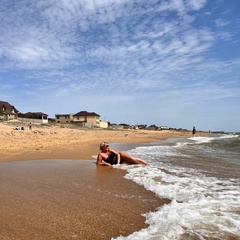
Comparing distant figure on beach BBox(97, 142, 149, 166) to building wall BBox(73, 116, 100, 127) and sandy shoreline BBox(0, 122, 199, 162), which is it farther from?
building wall BBox(73, 116, 100, 127)

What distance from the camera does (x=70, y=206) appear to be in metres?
3.63

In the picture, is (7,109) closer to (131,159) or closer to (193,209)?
(131,159)

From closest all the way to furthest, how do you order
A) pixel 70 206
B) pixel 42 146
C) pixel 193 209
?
pixel 193 209, pixel 70 206, pixel 42 146

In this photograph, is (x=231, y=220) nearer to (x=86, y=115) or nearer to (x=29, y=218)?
(x=29, y=218)

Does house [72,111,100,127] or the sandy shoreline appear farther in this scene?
house [72,111,100,127]

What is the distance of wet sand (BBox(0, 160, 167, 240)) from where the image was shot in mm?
2803

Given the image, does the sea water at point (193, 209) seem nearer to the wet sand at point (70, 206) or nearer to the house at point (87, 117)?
the wet sand at point (70, 206)

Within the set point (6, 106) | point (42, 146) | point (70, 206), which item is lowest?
point (70, 206)

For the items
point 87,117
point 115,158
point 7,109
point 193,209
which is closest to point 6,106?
point 7,109

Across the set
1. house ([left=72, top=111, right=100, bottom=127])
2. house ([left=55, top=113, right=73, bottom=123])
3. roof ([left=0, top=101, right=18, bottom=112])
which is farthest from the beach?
house ([left=55, top=113, right=73, bottom=123])

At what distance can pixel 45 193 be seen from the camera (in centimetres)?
429

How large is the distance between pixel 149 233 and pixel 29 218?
146 cm

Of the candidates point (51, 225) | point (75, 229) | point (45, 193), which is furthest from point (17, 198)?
point (75, 229)

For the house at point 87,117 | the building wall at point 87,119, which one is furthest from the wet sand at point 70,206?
the house at point 87,117
